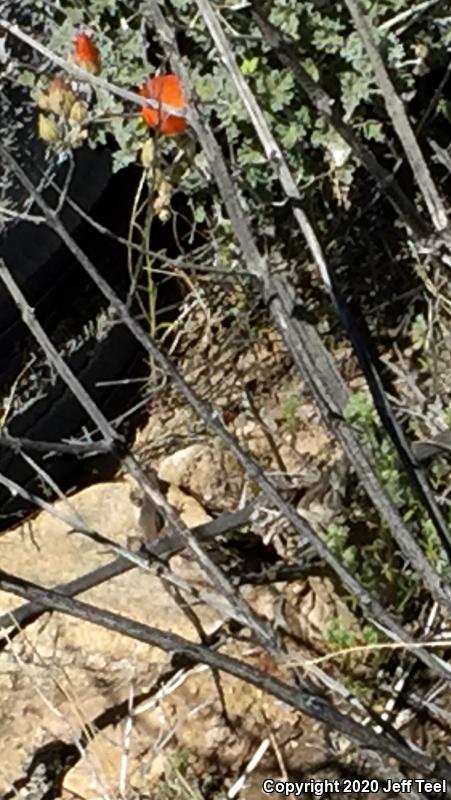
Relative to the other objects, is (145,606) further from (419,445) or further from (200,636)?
(419,445)

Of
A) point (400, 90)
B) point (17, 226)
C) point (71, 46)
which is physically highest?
point (71, 46)

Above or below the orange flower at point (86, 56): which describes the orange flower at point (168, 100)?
below

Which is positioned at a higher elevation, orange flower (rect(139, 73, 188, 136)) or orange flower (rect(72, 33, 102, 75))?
orange flower (rect(72, 33, 102, 75))

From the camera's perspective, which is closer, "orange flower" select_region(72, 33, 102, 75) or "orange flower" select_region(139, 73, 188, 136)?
"orange flower" select_region(139, 73, 188, 136)

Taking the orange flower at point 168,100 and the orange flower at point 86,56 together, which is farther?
the orange flower at point 86,56

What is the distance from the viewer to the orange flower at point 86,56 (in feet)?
7.23

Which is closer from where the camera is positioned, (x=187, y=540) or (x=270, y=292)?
(x=270, y=292)

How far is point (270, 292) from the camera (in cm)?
150

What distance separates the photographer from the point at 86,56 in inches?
86.9

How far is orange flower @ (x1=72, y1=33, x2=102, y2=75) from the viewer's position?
2205mm

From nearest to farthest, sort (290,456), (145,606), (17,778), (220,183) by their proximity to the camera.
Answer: (220,183) → (17,778) → (145,606) → (290,456)

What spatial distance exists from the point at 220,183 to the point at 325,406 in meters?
0.31

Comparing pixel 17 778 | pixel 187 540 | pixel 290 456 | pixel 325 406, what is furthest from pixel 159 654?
pixel 325 406

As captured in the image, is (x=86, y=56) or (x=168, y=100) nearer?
(x=168, y=100)
